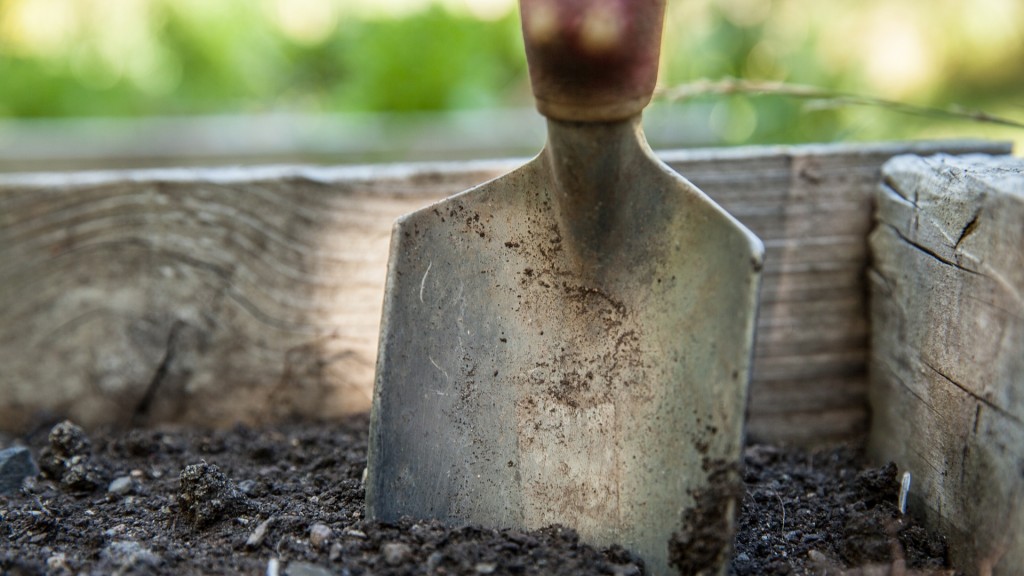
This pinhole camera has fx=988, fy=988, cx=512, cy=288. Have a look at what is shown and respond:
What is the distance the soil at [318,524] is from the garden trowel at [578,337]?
0.16 feet

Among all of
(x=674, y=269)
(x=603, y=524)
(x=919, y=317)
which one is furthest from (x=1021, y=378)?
(x=603, y=524)

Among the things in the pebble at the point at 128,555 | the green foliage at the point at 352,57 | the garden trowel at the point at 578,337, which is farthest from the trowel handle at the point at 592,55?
the green foliage at the point at 352,57

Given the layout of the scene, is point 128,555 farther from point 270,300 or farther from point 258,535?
point 270,300

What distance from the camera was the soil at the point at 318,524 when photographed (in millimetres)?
1086

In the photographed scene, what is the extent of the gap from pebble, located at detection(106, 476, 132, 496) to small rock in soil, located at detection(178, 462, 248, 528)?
15 centimetres

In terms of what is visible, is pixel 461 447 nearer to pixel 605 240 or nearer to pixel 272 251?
pixel 605 240

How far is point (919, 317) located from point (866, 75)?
2.18 meters

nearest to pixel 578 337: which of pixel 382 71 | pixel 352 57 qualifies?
pixel 382 71

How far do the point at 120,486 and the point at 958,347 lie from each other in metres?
1.10

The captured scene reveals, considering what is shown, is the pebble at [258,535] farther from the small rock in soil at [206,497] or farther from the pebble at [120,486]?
the pebble at [120,486]

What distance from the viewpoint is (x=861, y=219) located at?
1.52 m

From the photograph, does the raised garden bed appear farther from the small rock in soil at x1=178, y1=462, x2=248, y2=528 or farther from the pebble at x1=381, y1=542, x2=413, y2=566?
the pebble at x1=381, y1=542, x2=413, y2=566

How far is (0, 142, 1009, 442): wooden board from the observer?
1542 mm

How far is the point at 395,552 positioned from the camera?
1.09 meters
